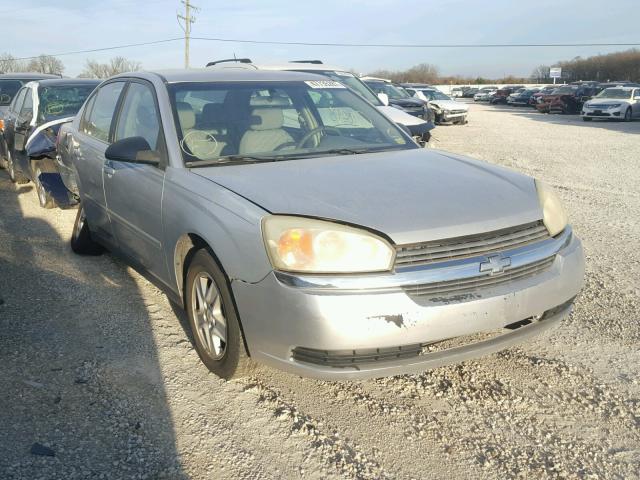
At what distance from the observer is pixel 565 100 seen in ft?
107

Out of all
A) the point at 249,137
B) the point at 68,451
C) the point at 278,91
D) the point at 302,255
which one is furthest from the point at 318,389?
the point at 278,91

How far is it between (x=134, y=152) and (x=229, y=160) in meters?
0.58

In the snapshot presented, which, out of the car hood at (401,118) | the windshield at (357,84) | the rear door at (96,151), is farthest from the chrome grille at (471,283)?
the windshield at (357,84)

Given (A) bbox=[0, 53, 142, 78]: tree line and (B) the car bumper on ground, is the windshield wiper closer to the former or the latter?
(B) the car bumper on ground

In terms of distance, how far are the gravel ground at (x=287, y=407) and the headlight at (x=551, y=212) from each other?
2.69 ft

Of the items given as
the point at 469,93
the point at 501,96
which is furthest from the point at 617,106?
the point at 469,93

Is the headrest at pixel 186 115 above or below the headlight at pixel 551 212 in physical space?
above

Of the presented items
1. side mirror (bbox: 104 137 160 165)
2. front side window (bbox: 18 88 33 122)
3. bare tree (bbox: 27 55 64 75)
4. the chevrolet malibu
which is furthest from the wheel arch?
bare tree (bbox: 27 55 64 75)

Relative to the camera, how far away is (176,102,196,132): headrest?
3586 millimetres

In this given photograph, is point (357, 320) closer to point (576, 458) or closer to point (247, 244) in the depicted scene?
point (247, 244)

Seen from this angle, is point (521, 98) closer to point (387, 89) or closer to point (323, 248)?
point (387, 89)

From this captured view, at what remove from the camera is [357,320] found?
2410 mm

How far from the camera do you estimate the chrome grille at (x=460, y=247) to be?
8.30ft

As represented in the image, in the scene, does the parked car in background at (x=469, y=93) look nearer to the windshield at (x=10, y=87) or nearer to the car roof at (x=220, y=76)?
the windshield at (x=10, y=87)
